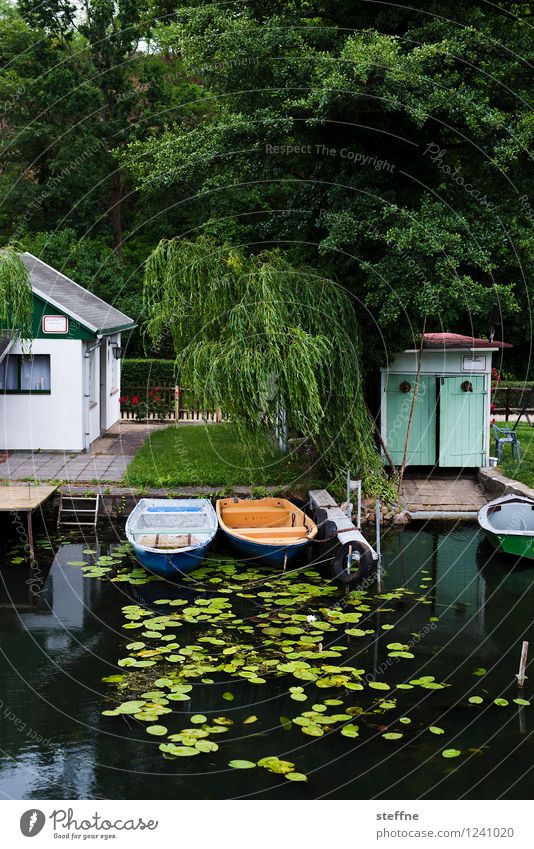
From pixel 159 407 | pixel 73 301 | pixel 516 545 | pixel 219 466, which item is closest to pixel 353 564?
pixel 516 545

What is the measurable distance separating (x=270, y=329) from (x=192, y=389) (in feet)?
6.11

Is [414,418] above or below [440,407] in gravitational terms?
below

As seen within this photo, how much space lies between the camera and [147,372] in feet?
98.2

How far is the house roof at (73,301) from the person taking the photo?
20453mm

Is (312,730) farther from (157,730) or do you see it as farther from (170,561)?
(170,561)

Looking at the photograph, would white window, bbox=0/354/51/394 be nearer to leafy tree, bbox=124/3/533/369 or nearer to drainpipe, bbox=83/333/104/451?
drainpipe, bbox=83/333/104/451

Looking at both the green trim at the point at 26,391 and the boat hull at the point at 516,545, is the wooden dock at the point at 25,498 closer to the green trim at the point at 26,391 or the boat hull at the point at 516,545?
the green trim at the point at 26,391

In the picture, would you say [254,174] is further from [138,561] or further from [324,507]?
[138,561]

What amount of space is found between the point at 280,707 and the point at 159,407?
59.6 ft

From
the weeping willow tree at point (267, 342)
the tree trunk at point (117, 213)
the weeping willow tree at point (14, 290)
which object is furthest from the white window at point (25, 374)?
the tree trunk at point (117, 213)

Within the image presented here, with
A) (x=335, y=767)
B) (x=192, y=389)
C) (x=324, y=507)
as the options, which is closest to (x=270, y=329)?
(x=192, y=389)

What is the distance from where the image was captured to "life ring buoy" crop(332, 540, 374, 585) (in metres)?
13.9

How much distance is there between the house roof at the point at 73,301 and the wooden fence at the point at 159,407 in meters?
2.53

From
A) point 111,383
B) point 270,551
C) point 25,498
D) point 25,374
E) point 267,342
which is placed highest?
point 267,342
